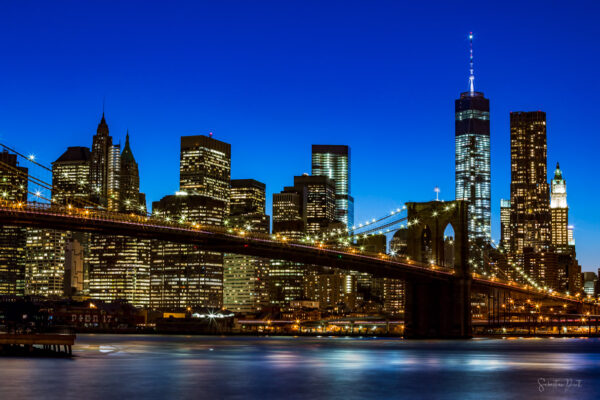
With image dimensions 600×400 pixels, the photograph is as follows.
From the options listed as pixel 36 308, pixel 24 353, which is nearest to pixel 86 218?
pixel 24 353

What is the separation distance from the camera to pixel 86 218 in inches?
2566

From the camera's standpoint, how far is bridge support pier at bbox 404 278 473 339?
8400cm

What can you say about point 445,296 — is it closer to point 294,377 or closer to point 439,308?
point 439,308

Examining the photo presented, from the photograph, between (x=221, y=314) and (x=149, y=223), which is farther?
(x=221, y=314)

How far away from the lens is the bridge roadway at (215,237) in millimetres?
63562

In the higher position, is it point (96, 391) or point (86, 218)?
point (86, 218)

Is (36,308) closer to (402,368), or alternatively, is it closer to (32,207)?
(32,207)

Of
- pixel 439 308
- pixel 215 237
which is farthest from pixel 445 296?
pixel 215 237

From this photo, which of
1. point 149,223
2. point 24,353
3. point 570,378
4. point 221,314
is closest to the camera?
point 570,378

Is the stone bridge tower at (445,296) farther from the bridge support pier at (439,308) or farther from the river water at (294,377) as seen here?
the river water at (294,377)

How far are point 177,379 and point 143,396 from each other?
6.70 m

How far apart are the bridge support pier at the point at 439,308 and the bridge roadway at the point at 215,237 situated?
52.8 inches

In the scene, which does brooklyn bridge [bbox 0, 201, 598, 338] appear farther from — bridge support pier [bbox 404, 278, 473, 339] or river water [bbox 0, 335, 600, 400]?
river water [bbox 0, 335, 600, 400]

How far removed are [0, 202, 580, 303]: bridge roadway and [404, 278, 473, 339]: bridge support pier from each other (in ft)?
4.40
